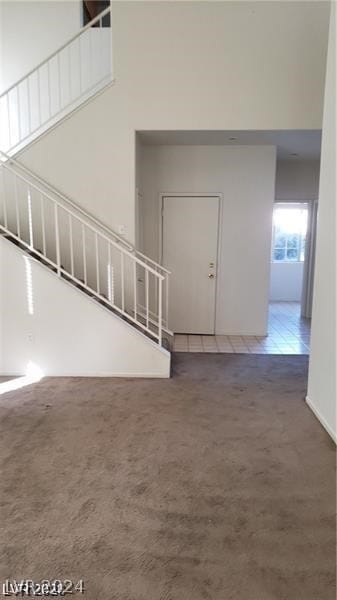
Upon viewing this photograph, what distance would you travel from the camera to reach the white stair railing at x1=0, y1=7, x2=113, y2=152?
17.0ft

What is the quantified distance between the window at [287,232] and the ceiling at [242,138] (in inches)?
125

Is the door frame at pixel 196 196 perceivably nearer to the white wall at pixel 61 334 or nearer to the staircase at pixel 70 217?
the staircase at pixel 70 217

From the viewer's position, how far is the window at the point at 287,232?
28.1ft

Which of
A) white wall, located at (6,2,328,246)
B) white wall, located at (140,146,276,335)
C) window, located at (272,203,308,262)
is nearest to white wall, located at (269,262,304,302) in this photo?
window, located at (272,203,308,262)

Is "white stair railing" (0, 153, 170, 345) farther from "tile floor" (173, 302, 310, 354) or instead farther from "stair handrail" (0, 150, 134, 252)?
"tile floor" (173, 302, 310, 354)

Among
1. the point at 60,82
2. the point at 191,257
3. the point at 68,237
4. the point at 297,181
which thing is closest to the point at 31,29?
the point at 60,82

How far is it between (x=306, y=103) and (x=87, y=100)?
2.43 meters

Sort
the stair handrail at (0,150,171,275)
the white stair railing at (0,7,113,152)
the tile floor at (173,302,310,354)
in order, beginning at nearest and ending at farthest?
the stair handrail at (0,150,171,275) < the tile floor at (173,302,310,354) < the white stair railing at (0,7,113,152)

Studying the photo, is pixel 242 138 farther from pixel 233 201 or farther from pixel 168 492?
pixel 168 492

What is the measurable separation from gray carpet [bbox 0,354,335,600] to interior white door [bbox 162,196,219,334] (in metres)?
2.06

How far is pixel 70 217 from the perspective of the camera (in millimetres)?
4164

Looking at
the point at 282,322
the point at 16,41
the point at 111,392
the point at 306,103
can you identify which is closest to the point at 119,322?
the point at 111,392

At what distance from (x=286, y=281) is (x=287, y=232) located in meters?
1.08

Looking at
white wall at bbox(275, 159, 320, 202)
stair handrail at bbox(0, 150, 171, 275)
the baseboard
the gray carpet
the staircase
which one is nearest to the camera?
the gray carpet
